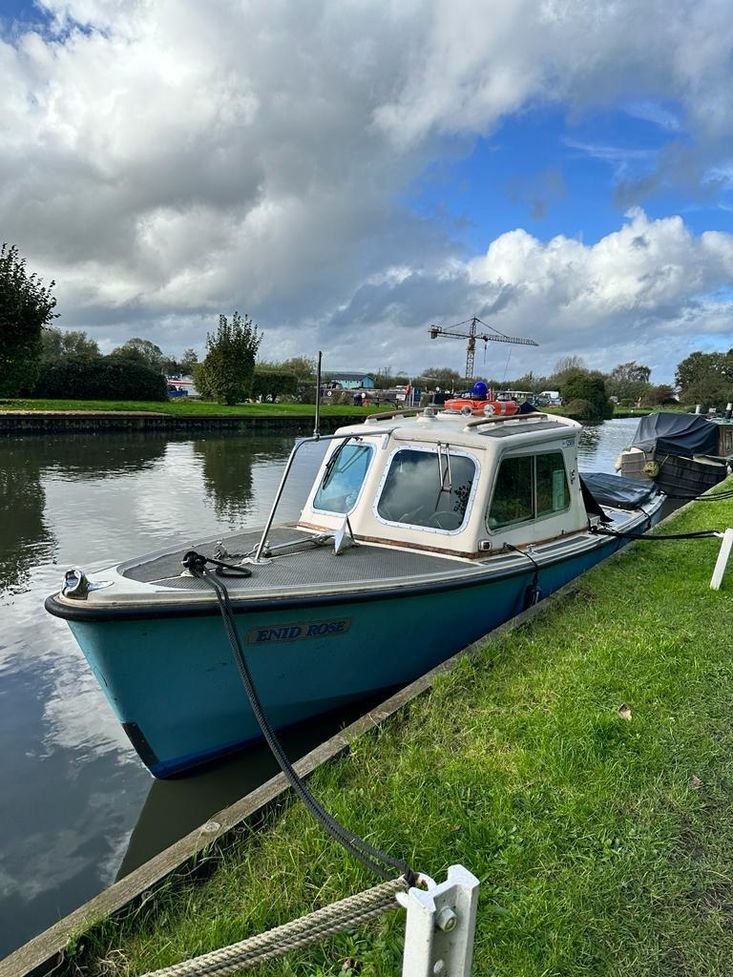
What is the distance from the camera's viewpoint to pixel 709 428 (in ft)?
74.6

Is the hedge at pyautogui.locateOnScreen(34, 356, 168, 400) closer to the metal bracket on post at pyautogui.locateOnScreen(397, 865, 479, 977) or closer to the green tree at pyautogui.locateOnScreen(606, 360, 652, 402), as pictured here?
the metal bracket on post at pyautogui.locateOnScreen(397, 865, 479, 977)

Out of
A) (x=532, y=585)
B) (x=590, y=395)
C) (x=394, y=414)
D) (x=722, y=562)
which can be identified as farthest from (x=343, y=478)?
(x=590, y=395)

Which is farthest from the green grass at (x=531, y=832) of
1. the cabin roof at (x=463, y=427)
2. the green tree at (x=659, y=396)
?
the green tree at (x=659, y=396)

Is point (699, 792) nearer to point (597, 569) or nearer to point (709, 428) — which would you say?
point (597, 569)

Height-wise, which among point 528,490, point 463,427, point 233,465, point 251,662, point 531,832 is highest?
point 463,427

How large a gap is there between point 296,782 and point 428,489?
3544 millimetres

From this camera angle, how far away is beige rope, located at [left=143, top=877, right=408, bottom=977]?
1.93 metres

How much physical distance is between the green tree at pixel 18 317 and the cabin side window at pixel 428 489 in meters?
26.6

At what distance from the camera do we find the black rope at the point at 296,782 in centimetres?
241

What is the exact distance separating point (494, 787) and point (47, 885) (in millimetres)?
2921

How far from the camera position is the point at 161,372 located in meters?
53.8

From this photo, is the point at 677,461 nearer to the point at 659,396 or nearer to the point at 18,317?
the point at 18,317

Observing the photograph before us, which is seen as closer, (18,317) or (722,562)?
(722,562)

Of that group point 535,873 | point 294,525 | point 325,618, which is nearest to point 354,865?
point 535,873
